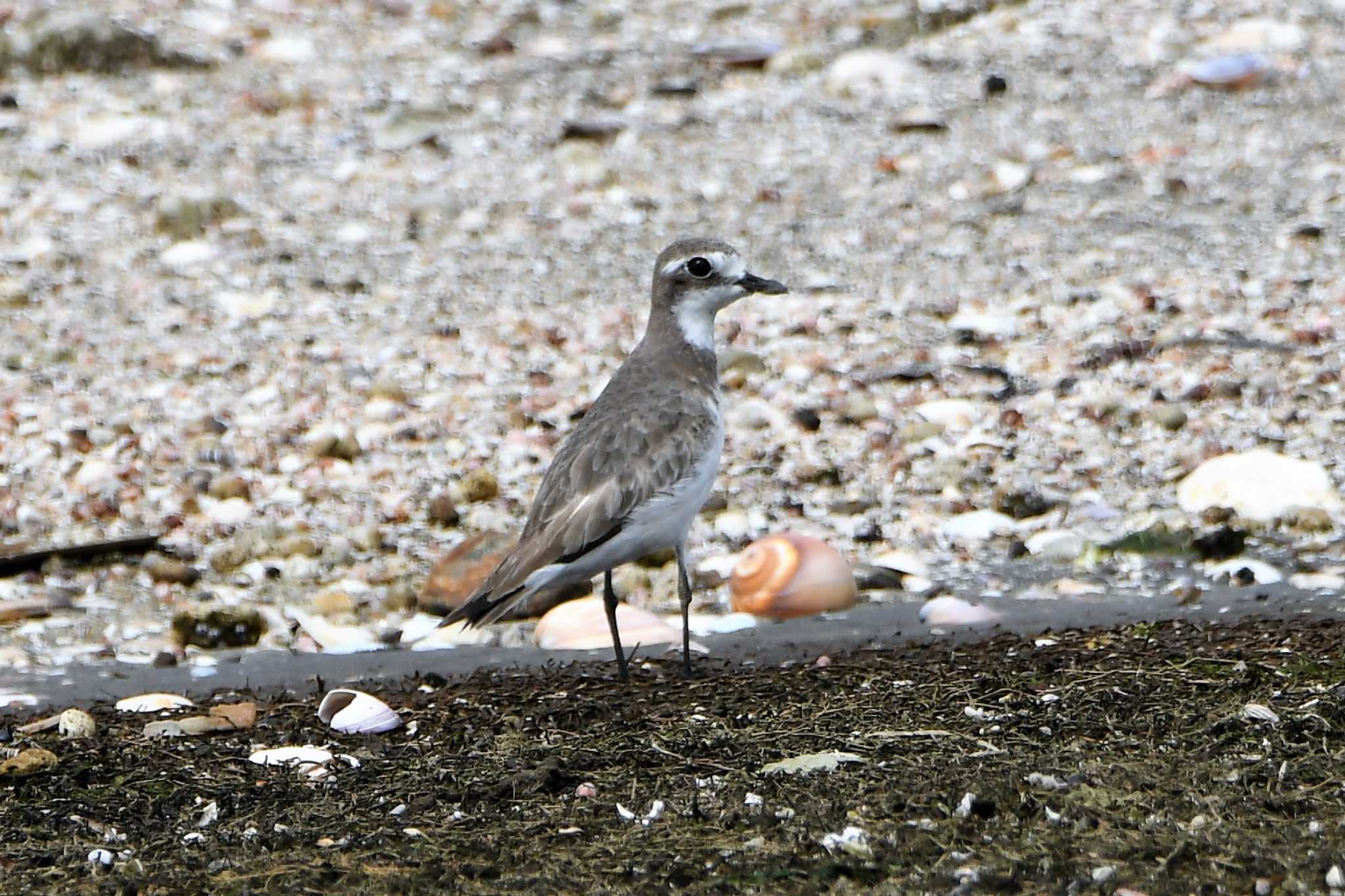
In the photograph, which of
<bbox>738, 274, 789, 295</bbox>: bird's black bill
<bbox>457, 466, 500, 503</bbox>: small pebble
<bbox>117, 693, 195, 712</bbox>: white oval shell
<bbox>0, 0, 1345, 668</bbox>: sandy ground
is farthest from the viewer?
<bbox>457, 466, 500, 503</bbox>: small pebble

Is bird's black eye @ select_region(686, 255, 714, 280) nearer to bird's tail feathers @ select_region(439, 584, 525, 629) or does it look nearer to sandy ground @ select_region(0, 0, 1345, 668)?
sandy ground @ select_region(0, 0, 1345, 668)

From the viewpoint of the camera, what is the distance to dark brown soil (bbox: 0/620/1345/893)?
3363 millimetres

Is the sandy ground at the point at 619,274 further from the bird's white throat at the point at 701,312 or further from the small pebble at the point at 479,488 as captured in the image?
the bird's white throat at the point at 701,312

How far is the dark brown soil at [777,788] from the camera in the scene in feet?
11.0

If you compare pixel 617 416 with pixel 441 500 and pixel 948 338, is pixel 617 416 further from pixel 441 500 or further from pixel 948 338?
pixel 948 338

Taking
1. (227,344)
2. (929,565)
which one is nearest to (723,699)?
(929,565)

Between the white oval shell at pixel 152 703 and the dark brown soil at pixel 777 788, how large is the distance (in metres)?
0.11

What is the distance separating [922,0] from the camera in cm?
1091

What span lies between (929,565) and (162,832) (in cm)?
294

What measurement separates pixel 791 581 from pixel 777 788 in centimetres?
185

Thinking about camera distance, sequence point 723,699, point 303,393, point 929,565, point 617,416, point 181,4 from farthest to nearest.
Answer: point 181,4
point 303,393
point 929,565
point 617,416
point 723,699

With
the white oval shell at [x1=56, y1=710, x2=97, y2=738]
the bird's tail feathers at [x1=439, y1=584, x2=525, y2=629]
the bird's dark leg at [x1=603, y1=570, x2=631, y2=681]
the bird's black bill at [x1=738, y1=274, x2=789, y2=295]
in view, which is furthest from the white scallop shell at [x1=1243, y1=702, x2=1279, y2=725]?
the white oval shell at [x1=56, y1=710, x2=97, y2=738]

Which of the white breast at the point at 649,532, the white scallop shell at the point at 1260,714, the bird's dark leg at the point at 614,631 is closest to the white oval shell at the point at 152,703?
the white breast at the point at 649,532

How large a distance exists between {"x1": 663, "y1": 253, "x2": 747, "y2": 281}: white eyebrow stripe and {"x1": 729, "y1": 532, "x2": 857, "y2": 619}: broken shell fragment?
90 cm
